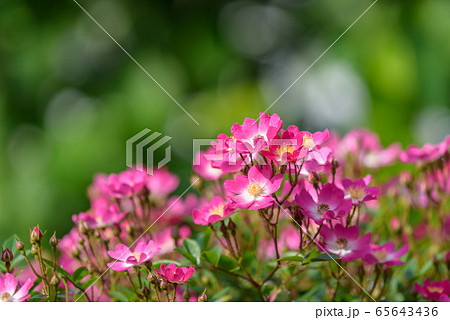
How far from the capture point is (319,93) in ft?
6.44

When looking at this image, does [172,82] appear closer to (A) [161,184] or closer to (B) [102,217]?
(A) [161,184]

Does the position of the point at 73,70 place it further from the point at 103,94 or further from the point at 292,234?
the point at 292,234

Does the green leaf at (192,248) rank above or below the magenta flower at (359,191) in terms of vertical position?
below

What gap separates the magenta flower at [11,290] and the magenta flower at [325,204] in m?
0.26

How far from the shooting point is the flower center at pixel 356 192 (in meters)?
0.56

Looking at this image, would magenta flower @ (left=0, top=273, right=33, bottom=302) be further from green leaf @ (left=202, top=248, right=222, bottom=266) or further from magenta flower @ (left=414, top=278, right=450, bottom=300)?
magenta flower @ (left=414, top=278, right=450, bottom=300)

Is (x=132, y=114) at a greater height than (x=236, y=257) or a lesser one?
greater

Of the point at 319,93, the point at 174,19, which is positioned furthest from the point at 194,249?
the point at 174,19

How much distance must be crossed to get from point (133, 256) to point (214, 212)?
0.09 metres

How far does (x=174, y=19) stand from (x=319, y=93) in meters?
0.59

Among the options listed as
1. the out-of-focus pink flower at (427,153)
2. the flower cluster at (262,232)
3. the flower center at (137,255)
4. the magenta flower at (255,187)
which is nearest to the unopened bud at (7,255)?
the flower cluster at (262,232)

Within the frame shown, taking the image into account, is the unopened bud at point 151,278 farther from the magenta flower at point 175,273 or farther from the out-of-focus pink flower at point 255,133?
the out-of-focus pink flower at point 255,133

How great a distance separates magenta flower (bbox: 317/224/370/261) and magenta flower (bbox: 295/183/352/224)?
40mm
